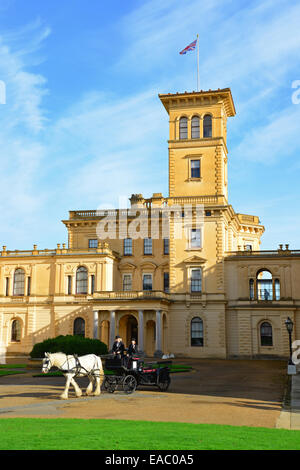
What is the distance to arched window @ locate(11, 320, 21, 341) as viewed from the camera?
2105 inches

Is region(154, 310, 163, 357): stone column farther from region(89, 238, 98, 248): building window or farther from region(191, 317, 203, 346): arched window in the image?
region(89, 238, 98, 248): building window

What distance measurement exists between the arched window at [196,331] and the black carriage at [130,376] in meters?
28.2

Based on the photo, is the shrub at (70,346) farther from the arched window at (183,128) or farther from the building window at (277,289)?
the arched window at (183,128)

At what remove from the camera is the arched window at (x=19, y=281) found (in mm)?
54250

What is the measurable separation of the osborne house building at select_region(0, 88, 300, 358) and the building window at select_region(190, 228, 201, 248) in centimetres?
10

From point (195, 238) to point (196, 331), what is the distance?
363 inches

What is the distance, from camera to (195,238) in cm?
5053

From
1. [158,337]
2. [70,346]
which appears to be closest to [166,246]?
[158,337]

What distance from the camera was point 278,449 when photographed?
29.6ft

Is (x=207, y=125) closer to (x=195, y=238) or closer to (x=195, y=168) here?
(x=195, y=168)

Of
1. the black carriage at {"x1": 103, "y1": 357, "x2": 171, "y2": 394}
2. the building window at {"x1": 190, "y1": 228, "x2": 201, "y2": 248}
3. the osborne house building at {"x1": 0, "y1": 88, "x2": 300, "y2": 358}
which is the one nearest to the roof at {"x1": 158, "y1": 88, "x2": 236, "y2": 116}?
the osborne house building at {"x1": 0, "y1": 88, "x2": 300, "y2": 358}

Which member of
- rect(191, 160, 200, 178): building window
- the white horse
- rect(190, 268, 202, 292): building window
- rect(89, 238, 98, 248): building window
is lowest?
the white horse
